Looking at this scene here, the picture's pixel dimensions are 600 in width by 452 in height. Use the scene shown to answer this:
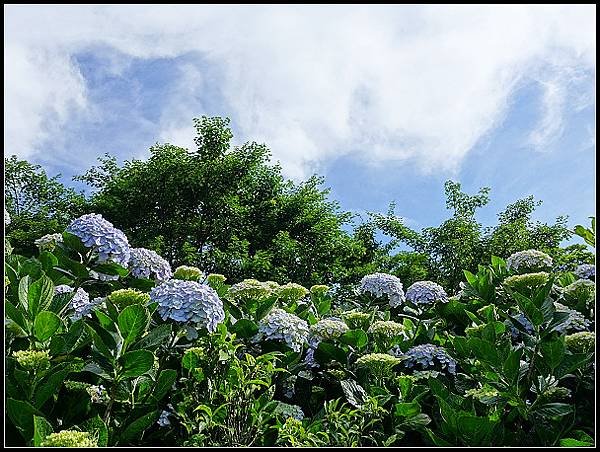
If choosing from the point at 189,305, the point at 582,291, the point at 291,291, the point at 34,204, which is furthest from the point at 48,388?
the point at 34,204

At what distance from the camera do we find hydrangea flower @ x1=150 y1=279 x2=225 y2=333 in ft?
5.37

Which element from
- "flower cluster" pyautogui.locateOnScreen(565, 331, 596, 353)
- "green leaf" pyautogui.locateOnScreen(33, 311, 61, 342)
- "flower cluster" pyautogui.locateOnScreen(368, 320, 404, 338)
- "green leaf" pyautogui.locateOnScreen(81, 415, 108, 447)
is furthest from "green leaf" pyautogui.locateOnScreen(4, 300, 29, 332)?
"flower cluster" pyautogui.locateOnScreen(565, 331, 596, 353)

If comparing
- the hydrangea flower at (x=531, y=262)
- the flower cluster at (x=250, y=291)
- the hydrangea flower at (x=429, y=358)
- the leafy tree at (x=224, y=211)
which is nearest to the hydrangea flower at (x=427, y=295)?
the hydrangea flower at (x=531, y=262)

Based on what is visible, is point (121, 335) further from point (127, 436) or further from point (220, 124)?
point (220, 124)

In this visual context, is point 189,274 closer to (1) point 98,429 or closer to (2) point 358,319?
(2) point 358,319

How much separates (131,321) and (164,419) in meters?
0.32

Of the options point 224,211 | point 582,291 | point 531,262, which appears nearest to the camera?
point 582,291

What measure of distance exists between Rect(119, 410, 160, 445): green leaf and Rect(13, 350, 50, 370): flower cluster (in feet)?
0.75

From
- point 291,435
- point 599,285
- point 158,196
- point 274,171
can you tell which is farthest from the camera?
point 274,171

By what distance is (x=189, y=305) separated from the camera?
1.64m

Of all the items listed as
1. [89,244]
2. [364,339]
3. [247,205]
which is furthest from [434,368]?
[247,205]

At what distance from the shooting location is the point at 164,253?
12609 millimetres

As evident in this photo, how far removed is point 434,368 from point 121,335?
0.99 meters

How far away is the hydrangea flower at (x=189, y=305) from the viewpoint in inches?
64.5
